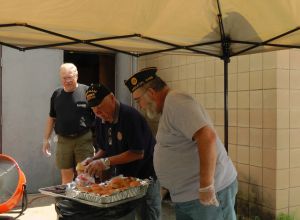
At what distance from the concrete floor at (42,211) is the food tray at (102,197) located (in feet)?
7.27

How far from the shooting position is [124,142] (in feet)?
10.0

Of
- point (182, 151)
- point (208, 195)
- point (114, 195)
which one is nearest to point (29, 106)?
point (114, 195)

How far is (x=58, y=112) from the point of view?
494 cm

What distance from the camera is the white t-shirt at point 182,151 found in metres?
2.35

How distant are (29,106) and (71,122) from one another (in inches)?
69.2

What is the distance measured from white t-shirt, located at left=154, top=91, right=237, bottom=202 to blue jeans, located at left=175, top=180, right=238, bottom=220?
4cm

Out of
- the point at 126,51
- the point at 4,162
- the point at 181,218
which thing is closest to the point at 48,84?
the point at 4,162

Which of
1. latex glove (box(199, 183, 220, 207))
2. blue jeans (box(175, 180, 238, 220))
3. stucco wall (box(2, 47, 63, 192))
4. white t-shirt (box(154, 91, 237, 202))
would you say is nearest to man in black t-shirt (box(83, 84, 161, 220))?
white t-shirt (box(154, 91, 237, 202))

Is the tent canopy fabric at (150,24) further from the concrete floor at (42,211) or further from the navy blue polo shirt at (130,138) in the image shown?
the concrete floor at (42,211)

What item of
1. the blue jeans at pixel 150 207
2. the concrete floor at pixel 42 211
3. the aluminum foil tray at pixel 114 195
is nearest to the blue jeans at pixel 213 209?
the aluminum foil tray at pixel 114 195

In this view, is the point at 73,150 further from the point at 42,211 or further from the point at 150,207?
the point at 150,207

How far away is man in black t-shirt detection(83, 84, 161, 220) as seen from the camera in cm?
300

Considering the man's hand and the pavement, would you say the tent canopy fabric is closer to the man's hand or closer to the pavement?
the man's hand

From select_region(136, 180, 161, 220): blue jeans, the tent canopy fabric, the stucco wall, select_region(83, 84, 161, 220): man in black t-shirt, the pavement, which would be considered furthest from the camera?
the stucco wall
